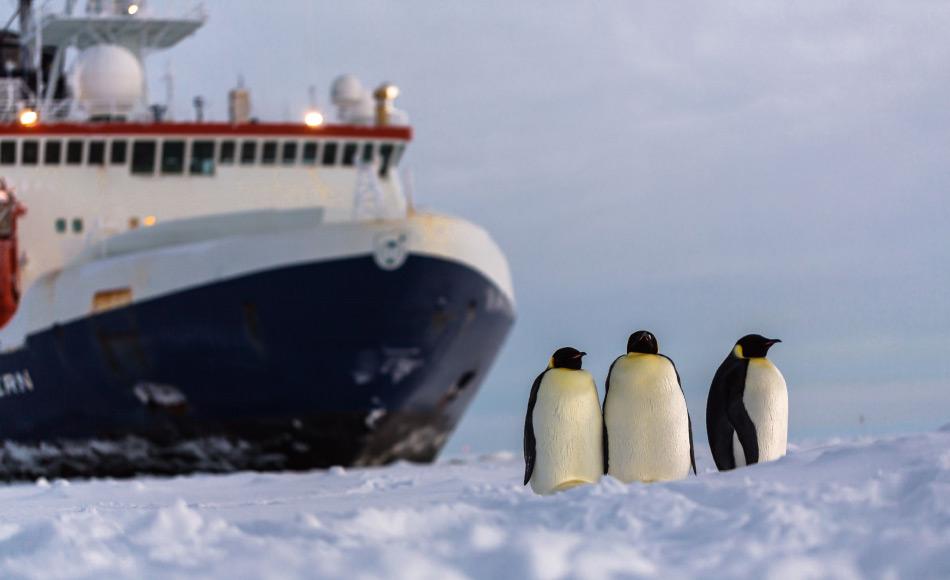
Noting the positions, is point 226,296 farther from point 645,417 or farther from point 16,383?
point 645,417

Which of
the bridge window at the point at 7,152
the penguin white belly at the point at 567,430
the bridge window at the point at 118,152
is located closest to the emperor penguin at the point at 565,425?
the penguin white belly at the point at 567,430

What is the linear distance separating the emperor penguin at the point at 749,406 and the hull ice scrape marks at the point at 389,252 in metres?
11.2

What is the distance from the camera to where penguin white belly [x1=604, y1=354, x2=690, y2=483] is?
26.2 ft

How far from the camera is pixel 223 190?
24484mm

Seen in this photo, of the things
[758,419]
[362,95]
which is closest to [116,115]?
[362,95]

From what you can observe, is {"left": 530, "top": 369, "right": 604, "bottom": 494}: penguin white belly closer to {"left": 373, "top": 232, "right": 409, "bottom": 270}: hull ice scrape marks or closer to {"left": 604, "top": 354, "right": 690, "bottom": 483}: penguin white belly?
{"left": 604, "top": 354, "right": 690, "bottom": 483}: penguin white belly

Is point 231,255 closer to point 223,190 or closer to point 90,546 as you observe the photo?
point 223,190

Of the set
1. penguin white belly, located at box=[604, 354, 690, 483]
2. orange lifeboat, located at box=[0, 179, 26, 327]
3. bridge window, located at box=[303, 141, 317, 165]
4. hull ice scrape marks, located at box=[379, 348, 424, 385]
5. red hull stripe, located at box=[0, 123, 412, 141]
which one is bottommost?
hull ice scrape marks, located at box=[379, 348, 424, 385]

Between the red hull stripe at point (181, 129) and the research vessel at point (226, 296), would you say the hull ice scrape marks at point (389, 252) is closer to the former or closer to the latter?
the research vessel at point (226, 296)

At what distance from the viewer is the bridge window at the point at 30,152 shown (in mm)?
24500

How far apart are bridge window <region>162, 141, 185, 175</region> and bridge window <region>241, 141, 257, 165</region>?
1.01 metres

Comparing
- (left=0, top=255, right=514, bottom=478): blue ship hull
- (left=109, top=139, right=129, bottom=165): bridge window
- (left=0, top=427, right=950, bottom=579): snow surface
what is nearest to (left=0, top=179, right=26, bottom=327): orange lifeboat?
(left=109, top=139, right=129, bottom=165): bridge window

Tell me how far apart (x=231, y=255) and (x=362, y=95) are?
24.5 ft

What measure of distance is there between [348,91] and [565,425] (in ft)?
62.8
